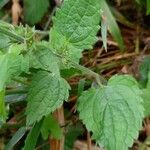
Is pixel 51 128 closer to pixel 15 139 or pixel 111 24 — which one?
pixel 15 139

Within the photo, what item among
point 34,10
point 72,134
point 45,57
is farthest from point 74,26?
point 34,10

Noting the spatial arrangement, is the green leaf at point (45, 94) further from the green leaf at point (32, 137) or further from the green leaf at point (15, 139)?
the green leaf at point (15, 139)

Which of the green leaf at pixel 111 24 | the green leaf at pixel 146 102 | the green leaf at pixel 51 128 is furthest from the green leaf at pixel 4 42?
the green leaf at pixel 111 24

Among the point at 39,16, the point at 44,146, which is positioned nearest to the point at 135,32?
the point at 39,16

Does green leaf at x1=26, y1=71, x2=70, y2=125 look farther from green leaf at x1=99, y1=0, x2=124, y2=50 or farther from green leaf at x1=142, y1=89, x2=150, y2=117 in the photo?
green leaf at x1=99, y1=0, x2=124, y2=50

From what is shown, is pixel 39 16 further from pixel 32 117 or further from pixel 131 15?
pixel 32 117

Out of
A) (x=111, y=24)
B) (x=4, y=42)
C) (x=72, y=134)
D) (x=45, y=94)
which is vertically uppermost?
(x=111, y=24)
